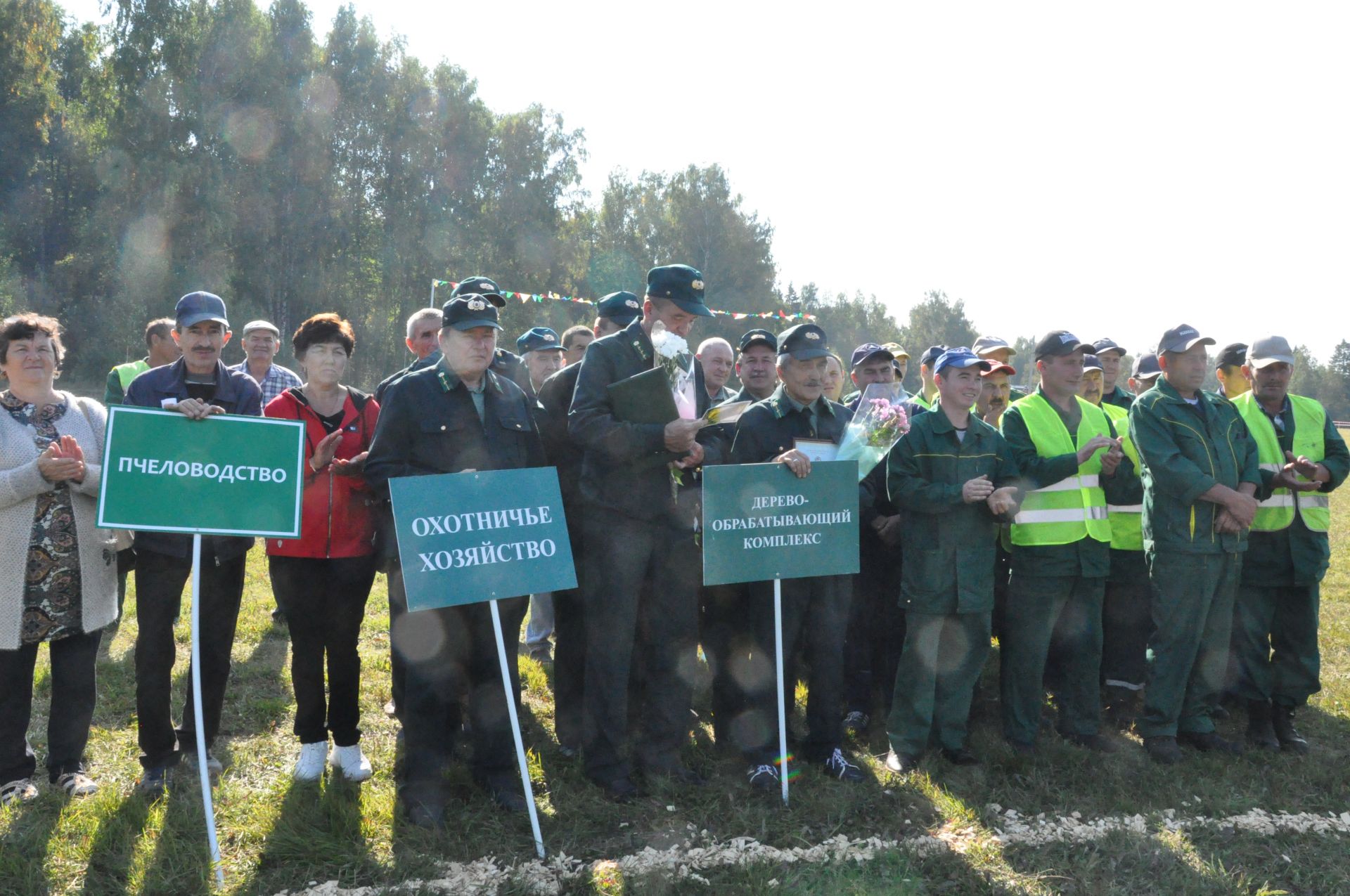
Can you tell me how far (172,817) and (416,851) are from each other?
1.16 m

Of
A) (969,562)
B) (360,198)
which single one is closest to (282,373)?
(969,562)

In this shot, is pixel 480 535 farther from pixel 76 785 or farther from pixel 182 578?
pixel 76 785

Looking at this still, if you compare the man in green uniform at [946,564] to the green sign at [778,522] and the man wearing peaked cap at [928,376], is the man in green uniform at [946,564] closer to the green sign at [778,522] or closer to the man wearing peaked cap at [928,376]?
the green sign at [778,522]

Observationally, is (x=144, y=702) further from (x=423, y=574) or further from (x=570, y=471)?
(x=570, y=471)

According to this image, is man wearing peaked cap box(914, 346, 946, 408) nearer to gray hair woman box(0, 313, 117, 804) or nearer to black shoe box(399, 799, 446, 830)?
black shoe box(399, 799, 446, 830)

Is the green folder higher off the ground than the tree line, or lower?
lower

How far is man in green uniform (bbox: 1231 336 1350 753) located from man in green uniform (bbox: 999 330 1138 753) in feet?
3.47

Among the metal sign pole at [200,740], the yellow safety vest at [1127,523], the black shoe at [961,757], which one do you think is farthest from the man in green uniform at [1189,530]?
the metal sign pole at [200,740]

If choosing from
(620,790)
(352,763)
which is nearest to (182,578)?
(352,763)

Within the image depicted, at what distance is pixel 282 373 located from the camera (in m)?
6.96

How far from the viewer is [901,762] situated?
5109mm

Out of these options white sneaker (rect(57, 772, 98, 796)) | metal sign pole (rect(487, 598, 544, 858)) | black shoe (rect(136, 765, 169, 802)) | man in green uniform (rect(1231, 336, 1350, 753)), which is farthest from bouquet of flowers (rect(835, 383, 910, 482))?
white sneaker (rect(57, 772, 98, 796))

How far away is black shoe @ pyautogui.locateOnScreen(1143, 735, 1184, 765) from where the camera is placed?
527 centimetres

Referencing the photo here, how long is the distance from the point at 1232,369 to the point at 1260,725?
2.46 metres
